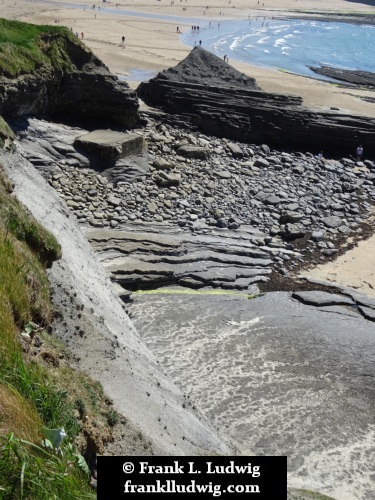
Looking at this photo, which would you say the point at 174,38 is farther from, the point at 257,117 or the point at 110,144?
the point at 110,144

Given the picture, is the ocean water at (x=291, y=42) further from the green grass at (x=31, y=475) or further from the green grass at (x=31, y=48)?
the green grass at (x=31, y=475)

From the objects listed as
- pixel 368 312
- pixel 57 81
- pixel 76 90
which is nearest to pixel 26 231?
pixel 368 312

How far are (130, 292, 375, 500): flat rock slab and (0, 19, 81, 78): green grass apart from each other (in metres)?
12.8

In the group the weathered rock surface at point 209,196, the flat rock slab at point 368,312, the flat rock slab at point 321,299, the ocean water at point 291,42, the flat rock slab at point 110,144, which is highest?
the ocean water at point 291,42

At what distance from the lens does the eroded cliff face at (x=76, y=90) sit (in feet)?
84.5

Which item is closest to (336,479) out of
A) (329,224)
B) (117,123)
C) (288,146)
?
(329,224)

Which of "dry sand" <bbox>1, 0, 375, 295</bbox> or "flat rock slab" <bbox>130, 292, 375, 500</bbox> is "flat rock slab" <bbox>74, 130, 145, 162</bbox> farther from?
"dry sand" <bbox>1, 0, 375, 295</bbox>

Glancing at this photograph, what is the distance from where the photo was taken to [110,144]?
1000 inches

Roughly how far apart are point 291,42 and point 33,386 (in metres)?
91.9

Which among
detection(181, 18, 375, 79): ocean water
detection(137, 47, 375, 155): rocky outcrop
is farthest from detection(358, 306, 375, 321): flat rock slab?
detection(181, 18, 375, 79): ocean water

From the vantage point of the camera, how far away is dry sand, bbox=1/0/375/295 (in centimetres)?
2397

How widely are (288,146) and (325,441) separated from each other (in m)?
23.8

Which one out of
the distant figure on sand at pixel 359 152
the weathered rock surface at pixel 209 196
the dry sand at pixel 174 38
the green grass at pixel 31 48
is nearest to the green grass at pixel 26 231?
the weathered rock surface at pixel 209 196

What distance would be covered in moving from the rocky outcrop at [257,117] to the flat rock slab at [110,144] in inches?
286
